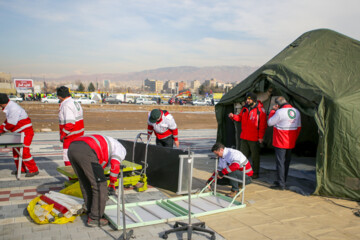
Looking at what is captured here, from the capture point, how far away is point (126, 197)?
A: 5500mm

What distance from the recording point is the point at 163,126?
6547mm

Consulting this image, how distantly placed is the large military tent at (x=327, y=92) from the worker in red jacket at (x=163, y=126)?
7.23 ft

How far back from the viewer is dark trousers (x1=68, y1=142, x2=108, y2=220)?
3881mm

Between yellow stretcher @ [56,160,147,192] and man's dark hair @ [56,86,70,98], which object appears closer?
yellow stretcher @ [56,160,147,192]

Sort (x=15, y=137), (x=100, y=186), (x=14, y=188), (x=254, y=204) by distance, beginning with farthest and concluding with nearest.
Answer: (x=15, y=137) < (x=14, y=188) < (x=254, y=204) < (x=100, y=186)

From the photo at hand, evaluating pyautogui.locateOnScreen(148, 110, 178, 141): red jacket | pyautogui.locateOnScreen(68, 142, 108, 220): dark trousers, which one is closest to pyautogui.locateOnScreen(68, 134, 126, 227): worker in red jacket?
pyautogui.locateOnScreen(68, 142, 108, 220): dark trousers

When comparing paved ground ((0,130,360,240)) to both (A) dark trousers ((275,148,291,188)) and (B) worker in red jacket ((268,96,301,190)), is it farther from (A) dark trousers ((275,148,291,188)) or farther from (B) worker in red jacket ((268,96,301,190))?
(B) worker in red jacket ((268,96,301,190))

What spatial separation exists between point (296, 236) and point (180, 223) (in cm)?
155

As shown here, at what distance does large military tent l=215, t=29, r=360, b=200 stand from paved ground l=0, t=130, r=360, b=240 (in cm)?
49

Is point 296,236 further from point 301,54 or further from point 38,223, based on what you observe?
point 301,54

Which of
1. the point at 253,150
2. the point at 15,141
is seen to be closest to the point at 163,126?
the point at 253,150

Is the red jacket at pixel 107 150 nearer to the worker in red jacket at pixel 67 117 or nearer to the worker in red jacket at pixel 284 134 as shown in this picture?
the worker in red jacket at pixel 67 117

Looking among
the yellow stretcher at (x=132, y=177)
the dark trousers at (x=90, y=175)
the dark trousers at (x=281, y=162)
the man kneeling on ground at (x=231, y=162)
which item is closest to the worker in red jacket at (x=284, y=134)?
the dark trousers at (x=281, y=162)

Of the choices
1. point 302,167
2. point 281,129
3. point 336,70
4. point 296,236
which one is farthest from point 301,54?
point 296,236
